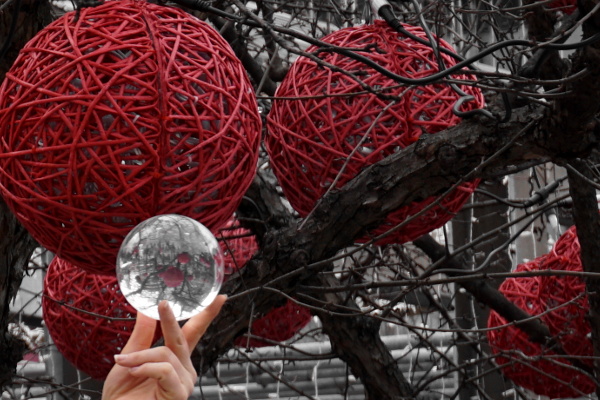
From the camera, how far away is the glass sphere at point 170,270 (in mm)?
1080

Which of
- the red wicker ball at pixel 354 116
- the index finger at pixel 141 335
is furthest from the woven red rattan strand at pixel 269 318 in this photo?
the index finger at pixel 141 335

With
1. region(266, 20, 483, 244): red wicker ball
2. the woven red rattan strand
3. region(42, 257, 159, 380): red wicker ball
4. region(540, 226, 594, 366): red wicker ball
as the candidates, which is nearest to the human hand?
region(266, 20, 483, 244): red wicker ball

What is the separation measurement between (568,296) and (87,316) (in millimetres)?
1163

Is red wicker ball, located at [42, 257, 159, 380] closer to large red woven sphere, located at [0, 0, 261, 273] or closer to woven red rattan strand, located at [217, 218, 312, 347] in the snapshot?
woven red rattan strand, located at [217, 218, 312, 347]

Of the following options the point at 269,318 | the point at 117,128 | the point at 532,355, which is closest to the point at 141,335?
the point at 117,128

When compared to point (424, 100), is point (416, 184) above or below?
below

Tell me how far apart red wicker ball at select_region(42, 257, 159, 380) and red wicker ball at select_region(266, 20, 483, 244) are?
643 mm

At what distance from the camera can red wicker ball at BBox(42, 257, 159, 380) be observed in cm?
232

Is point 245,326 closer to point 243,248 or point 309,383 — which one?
point 243,248

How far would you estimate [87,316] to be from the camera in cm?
235

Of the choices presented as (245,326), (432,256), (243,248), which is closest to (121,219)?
(245,326)

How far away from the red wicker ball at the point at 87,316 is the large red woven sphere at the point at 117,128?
761 mm

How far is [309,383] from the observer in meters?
4.04

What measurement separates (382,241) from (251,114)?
478 millimetres
